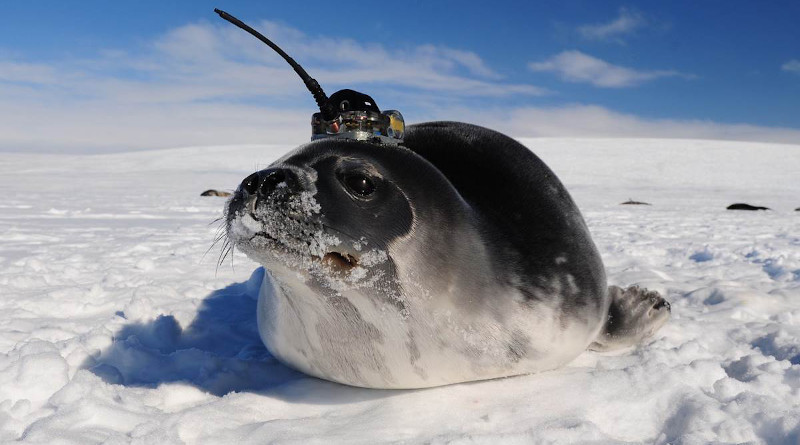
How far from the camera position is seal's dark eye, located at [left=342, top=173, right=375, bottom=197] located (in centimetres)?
185

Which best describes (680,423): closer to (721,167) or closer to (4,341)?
(4,341)

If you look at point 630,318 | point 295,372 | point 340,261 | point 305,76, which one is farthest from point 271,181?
point 630,318

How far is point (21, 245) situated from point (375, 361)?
457cm

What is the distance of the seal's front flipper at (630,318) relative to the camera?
2508 mm

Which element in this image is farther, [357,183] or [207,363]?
[207,363]

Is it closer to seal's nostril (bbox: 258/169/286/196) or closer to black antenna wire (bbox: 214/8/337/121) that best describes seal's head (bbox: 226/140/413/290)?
seal's nostril (bbox: 258/169/286/196)

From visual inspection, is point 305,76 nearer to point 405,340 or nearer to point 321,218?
point 321,218

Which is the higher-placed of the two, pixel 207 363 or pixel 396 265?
pixel 396 265

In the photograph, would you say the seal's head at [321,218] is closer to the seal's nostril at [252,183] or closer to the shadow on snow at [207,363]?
the seal's nostril at [252,183]

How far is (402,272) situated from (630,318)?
1.11 m

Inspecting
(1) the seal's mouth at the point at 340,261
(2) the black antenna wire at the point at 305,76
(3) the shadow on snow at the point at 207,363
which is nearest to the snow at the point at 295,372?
(3) the shadow on snow at the point at 207,363

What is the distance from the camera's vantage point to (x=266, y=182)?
5.76ft

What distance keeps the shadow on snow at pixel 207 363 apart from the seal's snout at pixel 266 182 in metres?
0.72

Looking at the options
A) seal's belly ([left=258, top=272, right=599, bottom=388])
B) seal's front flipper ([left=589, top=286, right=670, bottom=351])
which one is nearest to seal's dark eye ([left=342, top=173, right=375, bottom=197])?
seal's belly ([left=258, top=272, right=599, bottom=388])
